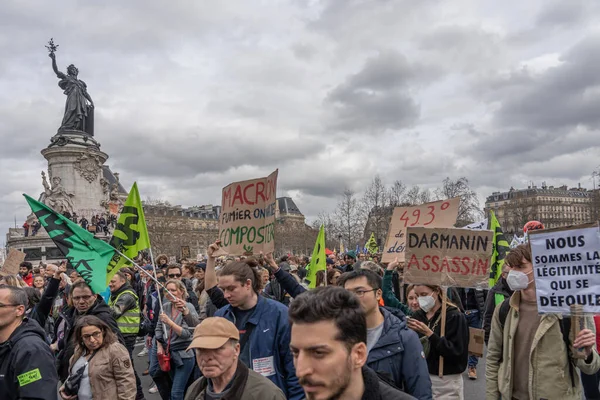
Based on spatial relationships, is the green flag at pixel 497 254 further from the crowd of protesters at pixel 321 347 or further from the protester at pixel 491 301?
the crowd of protesters at pixel 321 347

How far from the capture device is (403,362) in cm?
323

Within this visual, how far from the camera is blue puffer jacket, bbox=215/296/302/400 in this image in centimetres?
385

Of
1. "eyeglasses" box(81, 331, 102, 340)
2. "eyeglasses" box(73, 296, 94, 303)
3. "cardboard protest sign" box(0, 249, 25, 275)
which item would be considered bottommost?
"eyeglasses" box(81, 331, 102, 340)

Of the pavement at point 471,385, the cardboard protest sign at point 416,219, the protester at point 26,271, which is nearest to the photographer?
the pavement at point 471,385

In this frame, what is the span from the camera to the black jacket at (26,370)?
11.4 ft

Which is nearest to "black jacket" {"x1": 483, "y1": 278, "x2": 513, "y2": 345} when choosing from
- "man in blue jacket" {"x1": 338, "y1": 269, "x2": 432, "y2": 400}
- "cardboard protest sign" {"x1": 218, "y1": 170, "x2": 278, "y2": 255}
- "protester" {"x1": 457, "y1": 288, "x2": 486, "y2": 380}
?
"protester" {"x1": 457, "y1": 288, "x2": 486, "y2": 380}

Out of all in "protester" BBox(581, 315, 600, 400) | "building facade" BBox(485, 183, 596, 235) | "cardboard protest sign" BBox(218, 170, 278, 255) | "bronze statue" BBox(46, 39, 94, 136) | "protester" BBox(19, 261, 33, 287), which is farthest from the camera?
"building facade" BBox(485, 183, 596, 235)

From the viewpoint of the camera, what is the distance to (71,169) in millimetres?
36719

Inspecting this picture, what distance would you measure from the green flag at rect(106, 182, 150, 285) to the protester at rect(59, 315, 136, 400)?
1999mm

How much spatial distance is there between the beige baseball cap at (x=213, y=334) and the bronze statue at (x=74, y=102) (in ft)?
126

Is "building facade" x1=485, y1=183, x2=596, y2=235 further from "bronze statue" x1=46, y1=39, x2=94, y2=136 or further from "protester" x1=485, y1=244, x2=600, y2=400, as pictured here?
"protester" x1=485, y1=244, x2=600, y2=400

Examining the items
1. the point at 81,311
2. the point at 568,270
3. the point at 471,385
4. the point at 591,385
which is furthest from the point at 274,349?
the point at 471,385

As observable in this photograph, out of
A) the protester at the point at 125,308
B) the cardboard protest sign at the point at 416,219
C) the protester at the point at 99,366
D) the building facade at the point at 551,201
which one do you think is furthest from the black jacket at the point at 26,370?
the building facade at the point at 551,201

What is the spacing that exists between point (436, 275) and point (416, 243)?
13.4 inches
